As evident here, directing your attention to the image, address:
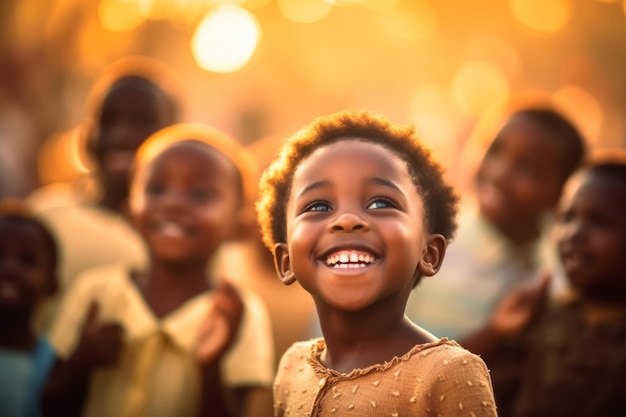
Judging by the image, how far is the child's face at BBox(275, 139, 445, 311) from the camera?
8.13 ft

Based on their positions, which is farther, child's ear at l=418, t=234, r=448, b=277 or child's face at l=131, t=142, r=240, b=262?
child's face at l=131, t=142, r=240, b=262

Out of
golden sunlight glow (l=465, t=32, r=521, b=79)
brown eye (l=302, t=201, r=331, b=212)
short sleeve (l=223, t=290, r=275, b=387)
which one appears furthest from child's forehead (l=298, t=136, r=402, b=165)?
golden sunlight glow (l=465, t=32, r=521, b=79)

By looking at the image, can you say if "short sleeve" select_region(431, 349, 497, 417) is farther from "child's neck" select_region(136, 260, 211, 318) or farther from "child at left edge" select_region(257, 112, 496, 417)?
"child's neck" select_region(136, 260, 211, 318)

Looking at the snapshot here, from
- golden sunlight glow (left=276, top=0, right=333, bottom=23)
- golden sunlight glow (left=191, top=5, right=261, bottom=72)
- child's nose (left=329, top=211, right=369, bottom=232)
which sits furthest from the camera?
golden sunlight glow (left=276, top=0, right=333, bottom=23)

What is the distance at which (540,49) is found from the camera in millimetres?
26625

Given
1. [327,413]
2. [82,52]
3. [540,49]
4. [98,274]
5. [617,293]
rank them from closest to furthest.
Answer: [327,413] → [617,293] → [98,274] → [82,52] → [540,49]

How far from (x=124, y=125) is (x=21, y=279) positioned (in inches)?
49.7

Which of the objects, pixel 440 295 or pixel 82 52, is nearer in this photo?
pixel 440 295

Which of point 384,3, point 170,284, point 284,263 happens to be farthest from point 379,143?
point 384,3

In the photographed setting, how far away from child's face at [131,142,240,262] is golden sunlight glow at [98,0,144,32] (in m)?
9.61

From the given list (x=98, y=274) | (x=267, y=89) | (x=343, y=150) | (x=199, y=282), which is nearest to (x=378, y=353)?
(x=343, y=150)

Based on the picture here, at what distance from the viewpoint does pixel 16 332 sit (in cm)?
426

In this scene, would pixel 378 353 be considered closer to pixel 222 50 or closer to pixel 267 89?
pixel 222 50

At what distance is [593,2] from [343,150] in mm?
19649
